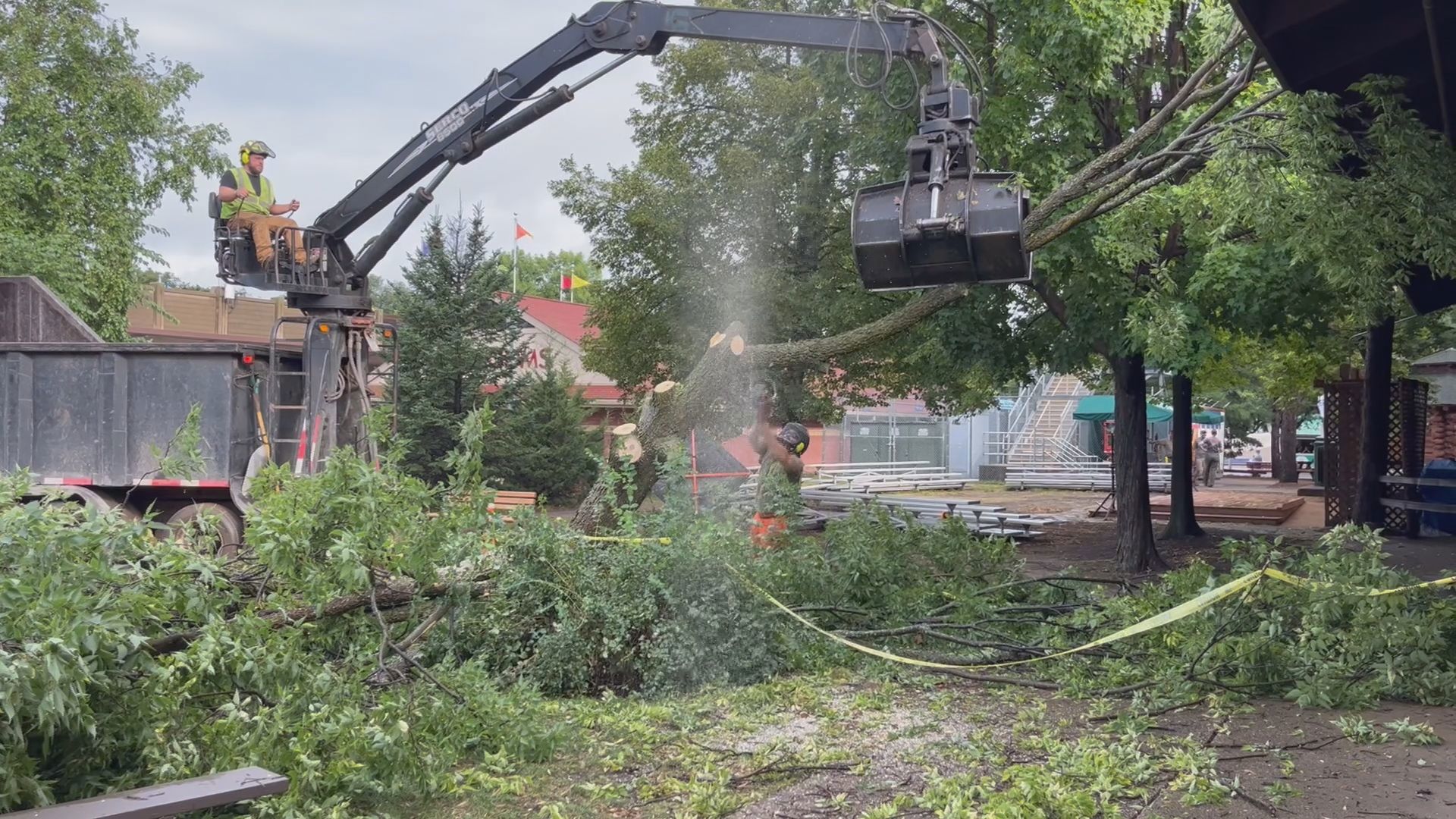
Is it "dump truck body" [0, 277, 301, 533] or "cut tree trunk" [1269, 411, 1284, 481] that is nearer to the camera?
"dump truck body" [0, 277, 301, 533]

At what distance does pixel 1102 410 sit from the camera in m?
33.1

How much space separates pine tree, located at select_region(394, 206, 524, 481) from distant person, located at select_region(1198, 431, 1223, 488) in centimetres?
2003

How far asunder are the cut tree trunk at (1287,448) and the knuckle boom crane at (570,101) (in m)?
26.7

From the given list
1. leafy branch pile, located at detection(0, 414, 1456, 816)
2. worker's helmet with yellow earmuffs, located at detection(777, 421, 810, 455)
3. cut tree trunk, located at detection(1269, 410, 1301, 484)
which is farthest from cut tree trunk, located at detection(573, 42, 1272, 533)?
cut tree trunk, located at detection(1269, 410, 1301, 484)

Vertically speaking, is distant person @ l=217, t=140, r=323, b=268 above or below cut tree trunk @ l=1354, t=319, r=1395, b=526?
above

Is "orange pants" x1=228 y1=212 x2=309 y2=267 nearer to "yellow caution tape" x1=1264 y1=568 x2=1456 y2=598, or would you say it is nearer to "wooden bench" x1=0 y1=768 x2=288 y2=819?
"wooden bench" x1=0 y1=768 x2=288 y2=819

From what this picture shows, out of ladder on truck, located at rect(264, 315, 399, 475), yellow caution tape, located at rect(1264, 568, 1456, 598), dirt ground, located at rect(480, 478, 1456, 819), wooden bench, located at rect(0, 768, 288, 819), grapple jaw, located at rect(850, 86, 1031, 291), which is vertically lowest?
dirt ground, located at rect(480, 478, 1456, 819)

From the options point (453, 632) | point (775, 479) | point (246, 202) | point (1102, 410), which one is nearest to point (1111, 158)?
point (775, 479)

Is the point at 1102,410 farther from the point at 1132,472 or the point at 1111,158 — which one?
the point at 1111,158

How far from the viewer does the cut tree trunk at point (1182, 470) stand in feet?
52.5

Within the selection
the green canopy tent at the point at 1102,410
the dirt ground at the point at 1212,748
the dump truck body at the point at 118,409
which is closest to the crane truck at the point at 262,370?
the dump truck body at the point at 118,409

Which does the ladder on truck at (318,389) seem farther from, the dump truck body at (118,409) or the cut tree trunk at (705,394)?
the cut tree trunk at (705,394)

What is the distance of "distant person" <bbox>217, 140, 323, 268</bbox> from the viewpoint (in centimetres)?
1030

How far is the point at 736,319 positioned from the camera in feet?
56.7
